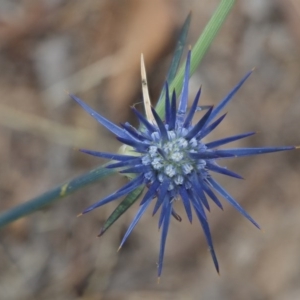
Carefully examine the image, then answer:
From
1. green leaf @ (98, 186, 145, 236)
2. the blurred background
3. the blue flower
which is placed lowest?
the blurred background

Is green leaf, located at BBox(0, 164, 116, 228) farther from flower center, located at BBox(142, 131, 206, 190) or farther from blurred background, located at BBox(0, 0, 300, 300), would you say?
blurred background, located at BBox(0, 0, 300, 300)

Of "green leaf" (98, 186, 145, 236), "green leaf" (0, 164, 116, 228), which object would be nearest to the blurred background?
"green leaf" (0, 164, 116, 228)

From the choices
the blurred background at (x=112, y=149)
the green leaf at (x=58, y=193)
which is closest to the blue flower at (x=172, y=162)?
the green leaf at (x=58, y=193)

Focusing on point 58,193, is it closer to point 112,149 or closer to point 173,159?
point 173,159

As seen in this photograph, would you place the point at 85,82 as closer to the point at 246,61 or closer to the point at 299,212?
the point at 246,61

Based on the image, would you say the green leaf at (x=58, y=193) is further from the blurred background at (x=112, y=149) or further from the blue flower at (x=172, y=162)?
the blurred background at (x=112, y=149)

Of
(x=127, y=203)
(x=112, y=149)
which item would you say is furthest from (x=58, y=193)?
(x=112, y=149)

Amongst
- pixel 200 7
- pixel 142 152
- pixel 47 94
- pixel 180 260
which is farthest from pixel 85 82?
pixel 142 152
